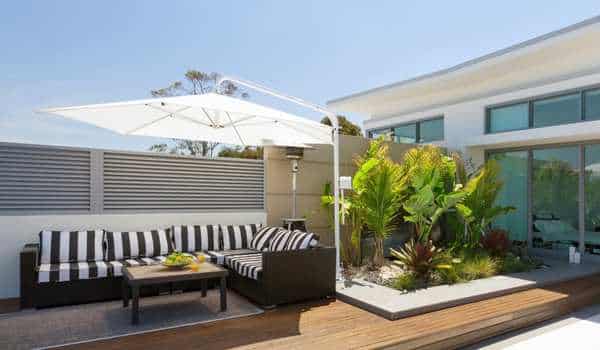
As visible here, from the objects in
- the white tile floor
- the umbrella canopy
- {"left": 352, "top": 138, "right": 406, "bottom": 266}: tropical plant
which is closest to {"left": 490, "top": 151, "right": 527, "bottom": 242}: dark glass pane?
{"left": 352, "top": 138, "right": 406, "bottom": 266}: tropical plant

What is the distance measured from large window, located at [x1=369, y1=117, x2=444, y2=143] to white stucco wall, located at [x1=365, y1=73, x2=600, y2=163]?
0.16 m

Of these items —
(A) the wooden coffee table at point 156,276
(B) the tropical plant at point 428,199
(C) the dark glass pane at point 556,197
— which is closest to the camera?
(A) the wooden coffee table at point 156,276

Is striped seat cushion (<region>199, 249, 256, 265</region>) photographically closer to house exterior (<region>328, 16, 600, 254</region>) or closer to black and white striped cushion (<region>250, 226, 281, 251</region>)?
black and white striped cushion (<region>250, 226, 281, 251</region>)

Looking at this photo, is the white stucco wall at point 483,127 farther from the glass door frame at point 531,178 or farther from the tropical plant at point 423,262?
the tropical plant at point 423,262

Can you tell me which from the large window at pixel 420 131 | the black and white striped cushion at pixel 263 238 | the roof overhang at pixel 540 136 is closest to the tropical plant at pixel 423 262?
the black and white striped cushion at pixel 263 238

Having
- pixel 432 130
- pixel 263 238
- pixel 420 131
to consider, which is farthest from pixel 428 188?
pixel 420 131

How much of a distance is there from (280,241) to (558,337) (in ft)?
11.9

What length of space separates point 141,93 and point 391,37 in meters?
9.34

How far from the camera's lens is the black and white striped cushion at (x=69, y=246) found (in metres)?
4.93

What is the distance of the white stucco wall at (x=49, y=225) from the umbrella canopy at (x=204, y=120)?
4.49 feet

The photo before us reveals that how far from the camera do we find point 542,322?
4.99m

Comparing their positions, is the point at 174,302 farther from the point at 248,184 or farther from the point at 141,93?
the point at 141,93

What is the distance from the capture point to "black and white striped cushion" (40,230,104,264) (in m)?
4.93

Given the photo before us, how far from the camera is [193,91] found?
17.8 meters
